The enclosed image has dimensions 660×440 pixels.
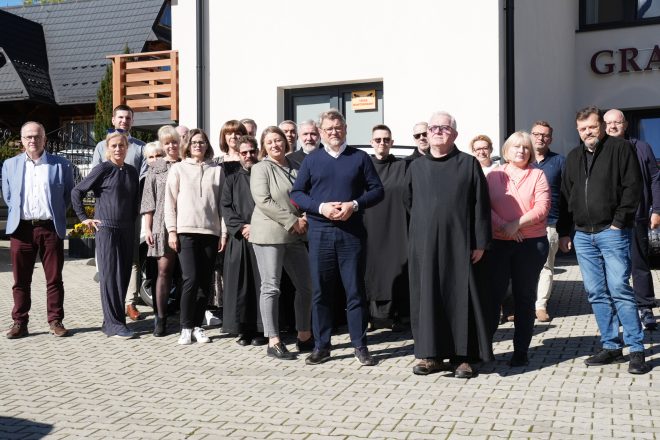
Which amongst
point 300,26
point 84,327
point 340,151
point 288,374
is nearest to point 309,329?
point 288,374

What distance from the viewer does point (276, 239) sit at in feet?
23.5

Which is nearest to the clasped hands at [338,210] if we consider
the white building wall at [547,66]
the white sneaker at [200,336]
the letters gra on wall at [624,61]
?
the white sneaker at [200,336]

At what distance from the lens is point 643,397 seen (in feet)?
18.4

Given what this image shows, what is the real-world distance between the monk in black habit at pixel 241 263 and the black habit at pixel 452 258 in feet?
6.02

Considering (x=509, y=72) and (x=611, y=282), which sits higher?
(x=509, y=72)

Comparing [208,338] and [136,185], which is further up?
[136,185]

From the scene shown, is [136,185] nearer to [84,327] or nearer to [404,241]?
[84,327]

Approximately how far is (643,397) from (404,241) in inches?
114

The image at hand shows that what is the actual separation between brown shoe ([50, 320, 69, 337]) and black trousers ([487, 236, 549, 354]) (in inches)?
164

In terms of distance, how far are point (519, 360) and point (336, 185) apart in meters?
1.95

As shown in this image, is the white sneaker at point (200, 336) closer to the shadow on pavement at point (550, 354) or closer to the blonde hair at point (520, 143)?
the shadow on pavement at point (550, 354)

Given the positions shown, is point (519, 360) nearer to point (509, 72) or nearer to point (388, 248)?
point (388, 248)

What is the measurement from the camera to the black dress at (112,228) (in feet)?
27.0

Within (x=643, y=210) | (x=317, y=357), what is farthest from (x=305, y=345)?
(x=643, y=210)
